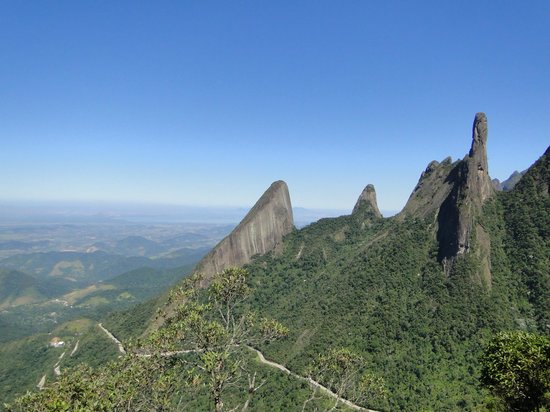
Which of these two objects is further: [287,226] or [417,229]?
[287,226]

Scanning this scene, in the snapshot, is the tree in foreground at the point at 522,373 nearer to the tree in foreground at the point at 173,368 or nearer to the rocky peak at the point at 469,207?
the tree in foreground at the point at 173,368

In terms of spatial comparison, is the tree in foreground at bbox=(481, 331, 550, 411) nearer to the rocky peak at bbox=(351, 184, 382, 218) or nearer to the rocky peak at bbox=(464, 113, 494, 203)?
the rocky peak at bbox=(464, 113, 494, 203)

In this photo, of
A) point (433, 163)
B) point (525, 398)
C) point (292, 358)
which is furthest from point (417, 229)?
point (525, 398)

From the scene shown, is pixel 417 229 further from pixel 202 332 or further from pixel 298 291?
pixel 202 332

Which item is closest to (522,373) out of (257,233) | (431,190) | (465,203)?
(465,203)

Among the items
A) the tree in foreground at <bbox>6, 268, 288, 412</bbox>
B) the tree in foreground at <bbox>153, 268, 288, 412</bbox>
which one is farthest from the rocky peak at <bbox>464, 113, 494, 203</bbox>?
the tree in foreground at <bbox>6, 268, 288, 412</bbox>

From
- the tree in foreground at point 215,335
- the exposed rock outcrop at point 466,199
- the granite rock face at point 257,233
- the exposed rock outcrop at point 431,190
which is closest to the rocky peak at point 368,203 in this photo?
the exposed rock outcrop at point 431,190

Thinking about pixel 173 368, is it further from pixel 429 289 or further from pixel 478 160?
pixel 478 160
